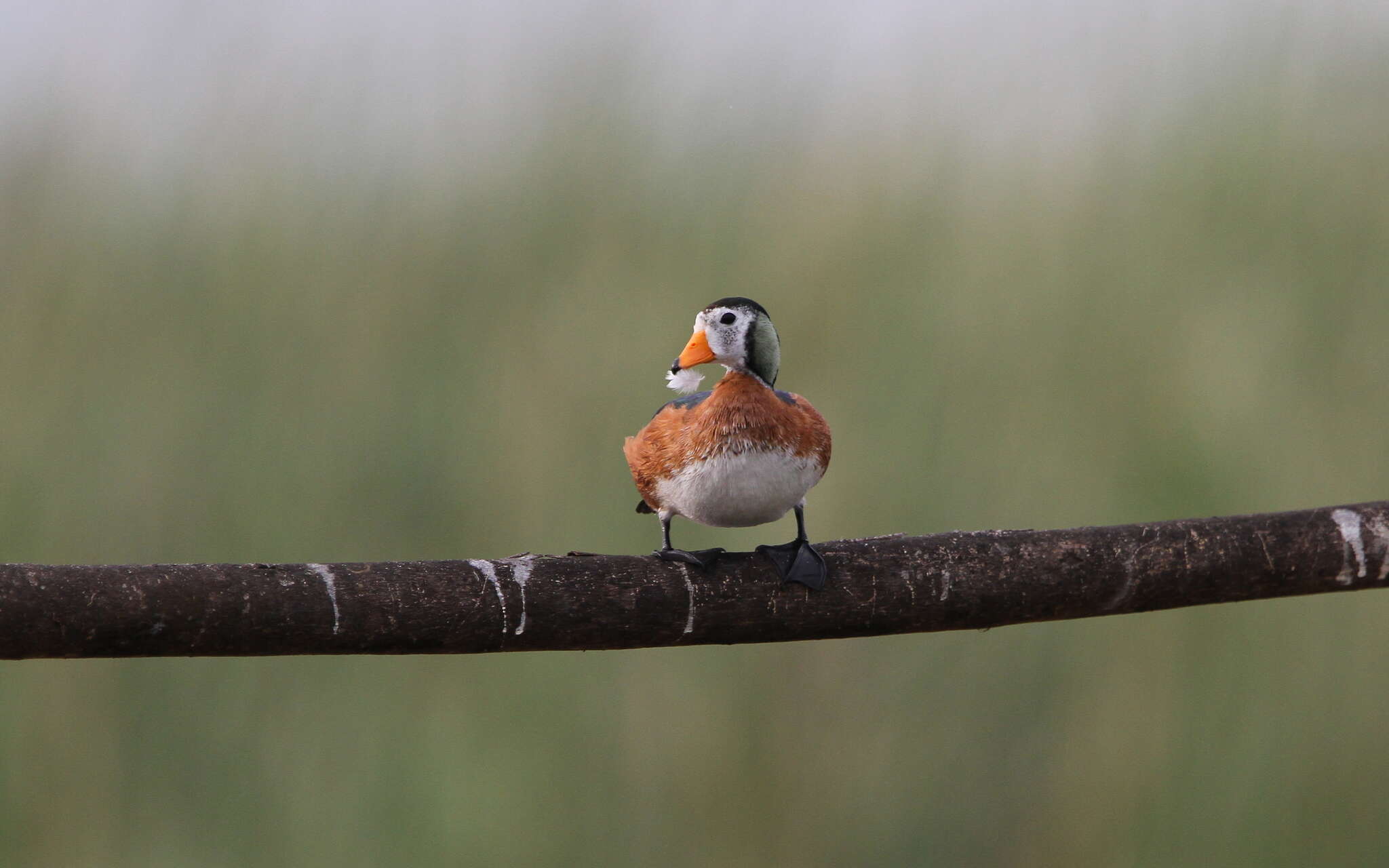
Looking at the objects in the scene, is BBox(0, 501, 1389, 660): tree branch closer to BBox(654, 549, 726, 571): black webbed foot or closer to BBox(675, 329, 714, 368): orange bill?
BBox(654, 549, 726, 571): black webbed foot

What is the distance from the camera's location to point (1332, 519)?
3.60 feet

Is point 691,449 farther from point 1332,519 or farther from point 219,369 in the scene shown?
point 219,369

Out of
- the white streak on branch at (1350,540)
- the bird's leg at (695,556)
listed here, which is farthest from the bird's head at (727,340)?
the white streak on branch at (1350,540)

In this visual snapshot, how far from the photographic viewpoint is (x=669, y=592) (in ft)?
3.11

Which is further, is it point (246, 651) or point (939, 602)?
point (939, 602)

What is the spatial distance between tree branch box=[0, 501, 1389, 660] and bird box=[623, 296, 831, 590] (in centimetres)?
3

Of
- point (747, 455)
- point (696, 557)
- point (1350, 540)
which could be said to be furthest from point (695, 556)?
point (1350, 540)

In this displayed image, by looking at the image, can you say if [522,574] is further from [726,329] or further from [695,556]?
[726,329]

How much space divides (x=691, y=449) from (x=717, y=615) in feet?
0.47

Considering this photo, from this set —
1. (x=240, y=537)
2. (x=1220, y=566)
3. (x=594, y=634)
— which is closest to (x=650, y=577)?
(x=594, y=634)

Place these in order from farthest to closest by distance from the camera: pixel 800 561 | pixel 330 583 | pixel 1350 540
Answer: pixel 1350 540 < pixel 800 561 < pixel 330 583

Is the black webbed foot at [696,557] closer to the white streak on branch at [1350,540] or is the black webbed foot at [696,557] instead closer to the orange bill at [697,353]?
the orange bill at [697,353]

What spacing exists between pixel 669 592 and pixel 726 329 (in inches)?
8.9

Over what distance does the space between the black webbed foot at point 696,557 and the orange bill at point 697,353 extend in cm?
18
